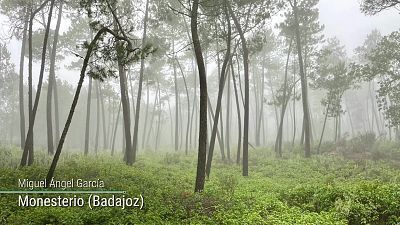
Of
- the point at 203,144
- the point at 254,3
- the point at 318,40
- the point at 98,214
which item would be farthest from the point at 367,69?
the point at 98,214

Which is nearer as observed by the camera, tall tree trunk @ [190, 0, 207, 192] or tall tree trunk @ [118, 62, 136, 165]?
tall tree trunk @ [190, 0, 207, 192]

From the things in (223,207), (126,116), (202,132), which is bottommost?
(223,207)

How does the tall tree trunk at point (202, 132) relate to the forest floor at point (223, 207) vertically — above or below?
above

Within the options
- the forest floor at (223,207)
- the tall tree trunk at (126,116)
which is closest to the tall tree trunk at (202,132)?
the forest floor at (223,207)

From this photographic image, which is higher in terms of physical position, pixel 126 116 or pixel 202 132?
pixel 126 116

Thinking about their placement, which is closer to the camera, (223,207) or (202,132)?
(223,207)

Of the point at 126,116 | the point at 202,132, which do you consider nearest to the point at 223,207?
the point at 202,132

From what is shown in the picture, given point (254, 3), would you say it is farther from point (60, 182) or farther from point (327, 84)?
point (60, 182)

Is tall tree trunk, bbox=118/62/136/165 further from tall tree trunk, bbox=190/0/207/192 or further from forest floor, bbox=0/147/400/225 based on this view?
tall tree trunk, bbox=190/0/207/192

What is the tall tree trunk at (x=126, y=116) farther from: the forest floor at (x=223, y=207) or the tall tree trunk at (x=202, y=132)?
the tall tree trunk at (x=202, y=132)

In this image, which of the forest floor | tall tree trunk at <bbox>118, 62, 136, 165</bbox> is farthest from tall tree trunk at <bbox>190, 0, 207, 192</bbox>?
tall tree trunk at <bbox>118, 62, 136, 165</bbox>

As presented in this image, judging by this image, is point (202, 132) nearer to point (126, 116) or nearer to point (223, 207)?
point (223, 207)

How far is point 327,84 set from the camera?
2748 cm

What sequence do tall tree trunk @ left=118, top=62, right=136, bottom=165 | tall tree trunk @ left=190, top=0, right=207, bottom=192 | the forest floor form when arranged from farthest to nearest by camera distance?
1. tall tree trunk @ left=118, top=62, right=136, bottom=165
2. tall tree trunk @ left=190, top=0, right=207, bottom=192
3. the forest floor
